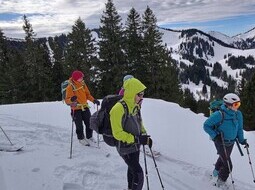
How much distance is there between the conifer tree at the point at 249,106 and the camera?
41.8 meters

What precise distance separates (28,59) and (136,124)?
39.7 meters

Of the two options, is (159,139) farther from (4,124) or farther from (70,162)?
(4,124)

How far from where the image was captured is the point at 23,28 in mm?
43500

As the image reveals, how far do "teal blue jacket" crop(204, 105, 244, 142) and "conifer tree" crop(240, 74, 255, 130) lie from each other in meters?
37.2

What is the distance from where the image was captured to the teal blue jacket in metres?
7.04

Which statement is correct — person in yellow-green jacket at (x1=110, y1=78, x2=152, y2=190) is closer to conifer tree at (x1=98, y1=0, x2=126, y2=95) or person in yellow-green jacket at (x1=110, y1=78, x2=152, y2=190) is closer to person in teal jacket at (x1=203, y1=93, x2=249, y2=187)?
person in teal jacket at (x1=203, y1=93, x2=249, y2=187)

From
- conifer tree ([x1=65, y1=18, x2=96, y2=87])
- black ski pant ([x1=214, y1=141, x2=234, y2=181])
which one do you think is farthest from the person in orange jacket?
Result: conifer tree ([x1=65, y1=18, x2=96, y2=87])

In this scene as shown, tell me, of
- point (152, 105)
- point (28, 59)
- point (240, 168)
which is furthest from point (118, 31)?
point (240, 168)

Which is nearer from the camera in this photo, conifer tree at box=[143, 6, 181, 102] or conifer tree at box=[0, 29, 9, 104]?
conifer tree at box=[143, 6, 181, 102]

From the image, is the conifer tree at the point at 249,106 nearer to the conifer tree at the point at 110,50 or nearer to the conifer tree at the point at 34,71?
the conifer tree at the point at 110,50

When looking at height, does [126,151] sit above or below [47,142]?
above

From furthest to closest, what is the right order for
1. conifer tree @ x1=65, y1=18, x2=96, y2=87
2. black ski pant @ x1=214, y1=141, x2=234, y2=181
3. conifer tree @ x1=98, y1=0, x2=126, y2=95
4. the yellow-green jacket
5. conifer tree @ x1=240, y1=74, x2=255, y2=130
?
conifer tree @ x1=240, y1=74, x2=255, y2=130 → conifer tree @ x1=65, y1=18, x2=96, y2=87 → conifer tree @ x1=98, y1=0, x2=126, y2=95 → black ski pant @ x1=214, y1=141, x2=234, y2=181 → the yellow-green jacket

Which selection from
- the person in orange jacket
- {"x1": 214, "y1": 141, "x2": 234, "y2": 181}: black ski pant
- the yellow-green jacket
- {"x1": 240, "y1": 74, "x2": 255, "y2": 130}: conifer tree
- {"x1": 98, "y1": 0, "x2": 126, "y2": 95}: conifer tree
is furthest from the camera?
{"x1": 240, "y1": 74, "x2": 255, "y2": 130}: conifer tree

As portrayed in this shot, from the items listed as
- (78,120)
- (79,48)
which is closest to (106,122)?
(78,120)
